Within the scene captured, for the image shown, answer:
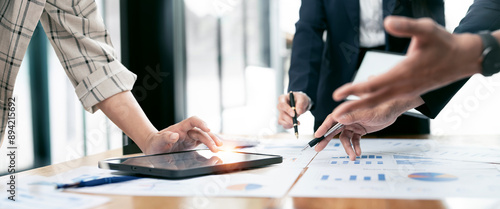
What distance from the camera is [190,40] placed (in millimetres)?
3912

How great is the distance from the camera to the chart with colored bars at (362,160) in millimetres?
832

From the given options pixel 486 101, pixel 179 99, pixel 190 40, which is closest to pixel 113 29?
pixel 179 99

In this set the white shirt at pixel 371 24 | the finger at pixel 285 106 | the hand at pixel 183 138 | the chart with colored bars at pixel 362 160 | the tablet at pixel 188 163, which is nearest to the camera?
the tablet at pixel 188 163

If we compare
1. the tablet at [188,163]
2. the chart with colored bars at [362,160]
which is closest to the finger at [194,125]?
the tablet at [188,163]

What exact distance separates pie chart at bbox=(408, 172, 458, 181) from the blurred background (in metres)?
1.00

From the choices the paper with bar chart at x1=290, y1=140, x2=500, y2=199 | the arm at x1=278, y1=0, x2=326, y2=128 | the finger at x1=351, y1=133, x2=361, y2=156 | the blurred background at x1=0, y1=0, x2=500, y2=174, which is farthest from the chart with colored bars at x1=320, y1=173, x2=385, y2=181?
the blurred background at x1=0, y1=0, x2=500, y2=174

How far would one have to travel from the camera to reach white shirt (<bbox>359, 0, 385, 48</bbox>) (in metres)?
1.48

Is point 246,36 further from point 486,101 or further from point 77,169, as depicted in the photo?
point 77,169

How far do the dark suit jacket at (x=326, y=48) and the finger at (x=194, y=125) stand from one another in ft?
2.10

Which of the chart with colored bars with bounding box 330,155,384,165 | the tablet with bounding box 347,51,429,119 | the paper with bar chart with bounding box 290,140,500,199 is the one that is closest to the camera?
the paper with bar chart with bounding box 290,140,500,199

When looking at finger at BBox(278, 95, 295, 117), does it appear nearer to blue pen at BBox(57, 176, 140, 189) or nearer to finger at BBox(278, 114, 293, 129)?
finger at BBox(278, 114, 293, 129)

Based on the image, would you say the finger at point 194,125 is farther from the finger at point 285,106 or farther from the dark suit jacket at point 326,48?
the dark suit jacket at point 326,48

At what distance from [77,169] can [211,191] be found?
1.28 feet

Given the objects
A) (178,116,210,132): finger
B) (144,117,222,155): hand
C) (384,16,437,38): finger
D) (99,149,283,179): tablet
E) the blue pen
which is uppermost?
(384,16,437,38): finger
